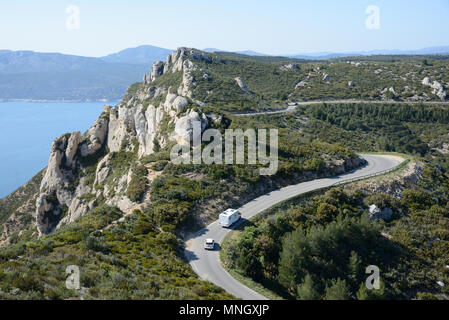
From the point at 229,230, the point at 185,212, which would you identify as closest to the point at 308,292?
the point at 229,230

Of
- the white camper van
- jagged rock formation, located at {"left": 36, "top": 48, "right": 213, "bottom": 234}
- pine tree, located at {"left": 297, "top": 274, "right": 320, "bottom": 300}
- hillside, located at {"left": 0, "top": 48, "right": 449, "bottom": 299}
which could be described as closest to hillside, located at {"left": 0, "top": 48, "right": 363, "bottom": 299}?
hillside, located at {"left": 0, "top": 48, "right": 449, "bottom": 299}

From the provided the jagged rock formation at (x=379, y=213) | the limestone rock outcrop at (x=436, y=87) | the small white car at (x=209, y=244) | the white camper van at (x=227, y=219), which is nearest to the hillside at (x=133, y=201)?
the white camper van at (x=227, y=219)

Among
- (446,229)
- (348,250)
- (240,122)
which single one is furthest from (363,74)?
(348,250)

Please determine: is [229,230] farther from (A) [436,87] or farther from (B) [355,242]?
(A) [436,87]

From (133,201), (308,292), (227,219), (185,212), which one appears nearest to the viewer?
(308,292)

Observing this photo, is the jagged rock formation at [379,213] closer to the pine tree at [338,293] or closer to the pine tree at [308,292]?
the pine tree at [338,293]
